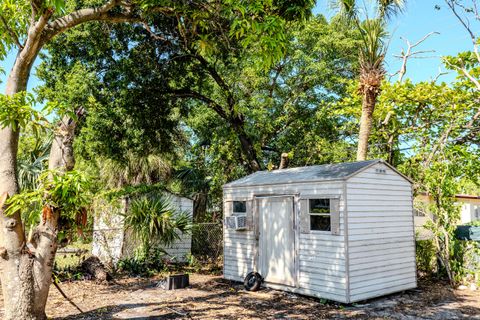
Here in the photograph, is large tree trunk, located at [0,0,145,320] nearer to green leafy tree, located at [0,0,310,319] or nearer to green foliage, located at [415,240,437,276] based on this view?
green leafy tree, located at [0,0,310,319]

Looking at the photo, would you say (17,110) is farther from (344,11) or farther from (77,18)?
(344,11)

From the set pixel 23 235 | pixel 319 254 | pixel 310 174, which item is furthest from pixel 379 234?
pixel 23 235

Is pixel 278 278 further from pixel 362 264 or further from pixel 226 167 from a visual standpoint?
pixel 226 167

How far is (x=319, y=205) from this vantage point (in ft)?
25.4

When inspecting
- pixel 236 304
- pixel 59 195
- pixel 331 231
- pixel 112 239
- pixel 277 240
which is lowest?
pixel 236 304

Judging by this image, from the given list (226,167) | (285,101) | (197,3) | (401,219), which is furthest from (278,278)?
(285,101)

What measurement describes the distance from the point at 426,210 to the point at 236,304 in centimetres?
544

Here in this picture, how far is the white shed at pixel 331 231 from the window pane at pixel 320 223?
2 cm

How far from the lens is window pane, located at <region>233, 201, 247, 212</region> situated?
9.50 meters

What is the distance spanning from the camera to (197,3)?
6.64 m

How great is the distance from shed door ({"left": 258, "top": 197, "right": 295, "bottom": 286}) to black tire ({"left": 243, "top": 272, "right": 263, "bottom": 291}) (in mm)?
150

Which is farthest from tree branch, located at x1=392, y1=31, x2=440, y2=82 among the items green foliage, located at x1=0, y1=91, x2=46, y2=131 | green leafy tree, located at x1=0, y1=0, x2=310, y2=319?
green foliage, located at x1=0, y1=91, x2=46, y2=131

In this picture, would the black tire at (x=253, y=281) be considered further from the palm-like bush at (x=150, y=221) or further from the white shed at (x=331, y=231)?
the palm-like bush at (x=150, y=221)

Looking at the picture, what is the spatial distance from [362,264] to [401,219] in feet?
5.79
